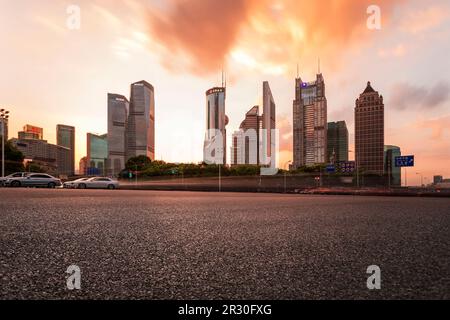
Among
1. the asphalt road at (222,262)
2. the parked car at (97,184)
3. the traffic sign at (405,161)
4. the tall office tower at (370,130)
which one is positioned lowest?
the parked car at (97,184)

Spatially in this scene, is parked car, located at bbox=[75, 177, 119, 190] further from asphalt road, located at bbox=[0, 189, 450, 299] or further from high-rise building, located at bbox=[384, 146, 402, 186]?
high-rise building, located at bbox=[384, 146, 402, 186]

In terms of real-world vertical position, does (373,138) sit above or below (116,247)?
above

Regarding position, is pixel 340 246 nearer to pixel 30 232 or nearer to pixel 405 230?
pixel 405 230

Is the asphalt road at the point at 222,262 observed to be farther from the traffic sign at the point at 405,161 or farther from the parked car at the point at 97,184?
the traffic sign at the point at 405,161

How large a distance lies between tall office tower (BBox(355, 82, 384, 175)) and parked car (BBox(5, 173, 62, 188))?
112 meters

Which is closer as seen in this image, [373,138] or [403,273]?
[403,273]

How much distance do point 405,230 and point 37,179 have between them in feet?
123

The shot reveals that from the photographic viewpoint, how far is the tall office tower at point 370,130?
130500 millimetres

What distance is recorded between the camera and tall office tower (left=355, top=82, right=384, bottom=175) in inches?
5138

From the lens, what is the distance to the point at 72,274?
2541mm

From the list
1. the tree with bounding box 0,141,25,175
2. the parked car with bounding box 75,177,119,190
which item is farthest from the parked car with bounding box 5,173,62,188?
the tree with bounding box 0,141,25,175

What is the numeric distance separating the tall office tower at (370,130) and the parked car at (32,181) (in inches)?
4410

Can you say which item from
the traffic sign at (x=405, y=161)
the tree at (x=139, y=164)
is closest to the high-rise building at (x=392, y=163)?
the traffic sign at (x=405, y=161)
